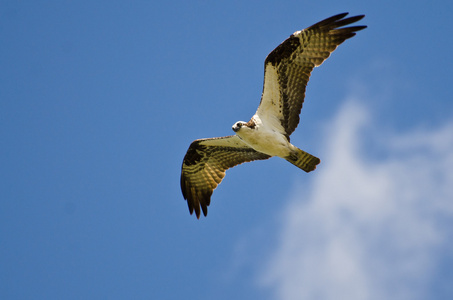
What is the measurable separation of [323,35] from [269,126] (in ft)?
6.83

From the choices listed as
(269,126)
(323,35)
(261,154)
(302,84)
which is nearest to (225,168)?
(261,154)

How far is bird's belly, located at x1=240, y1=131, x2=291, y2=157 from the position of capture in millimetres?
12500

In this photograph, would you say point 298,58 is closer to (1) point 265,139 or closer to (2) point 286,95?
(2) point 286,95

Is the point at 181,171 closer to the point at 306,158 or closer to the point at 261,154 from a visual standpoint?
the point at 261,154

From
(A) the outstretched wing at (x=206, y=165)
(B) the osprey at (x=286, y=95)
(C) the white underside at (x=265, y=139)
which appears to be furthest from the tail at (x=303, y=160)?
(A) the outstretched wing at (x=206, y=165)

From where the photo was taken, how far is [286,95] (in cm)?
1255

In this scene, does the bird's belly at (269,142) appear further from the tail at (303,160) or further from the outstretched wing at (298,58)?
the outstretched wing at (298,58)

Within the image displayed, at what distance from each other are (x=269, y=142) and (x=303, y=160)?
80 centimetres

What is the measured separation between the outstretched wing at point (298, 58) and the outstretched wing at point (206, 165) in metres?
1.55

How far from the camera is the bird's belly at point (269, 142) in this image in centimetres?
1250

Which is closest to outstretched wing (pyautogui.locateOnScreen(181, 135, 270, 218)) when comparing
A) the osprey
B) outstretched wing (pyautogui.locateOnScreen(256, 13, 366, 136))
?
the osprey

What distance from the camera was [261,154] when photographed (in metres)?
13.7

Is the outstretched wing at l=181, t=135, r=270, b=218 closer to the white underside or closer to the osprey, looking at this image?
the osprey

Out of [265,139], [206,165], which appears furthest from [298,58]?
[206,165]
